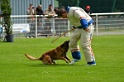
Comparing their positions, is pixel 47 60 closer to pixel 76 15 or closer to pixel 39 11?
pixel 76 15

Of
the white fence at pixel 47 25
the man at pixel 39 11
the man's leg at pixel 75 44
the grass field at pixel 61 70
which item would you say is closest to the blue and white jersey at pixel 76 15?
the man's leg at pixel 75 44

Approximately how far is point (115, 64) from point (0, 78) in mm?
3853

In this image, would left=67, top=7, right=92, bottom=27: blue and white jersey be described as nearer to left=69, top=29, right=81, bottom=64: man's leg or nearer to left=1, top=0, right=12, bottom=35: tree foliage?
left=69, top=29, right=81, bottom=64: man's leg

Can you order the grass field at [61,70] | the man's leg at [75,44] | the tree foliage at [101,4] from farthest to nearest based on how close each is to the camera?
1. the tree foliage at [101,4]
2. the man's leg at [75,44]
3. the grass field at [61,70]

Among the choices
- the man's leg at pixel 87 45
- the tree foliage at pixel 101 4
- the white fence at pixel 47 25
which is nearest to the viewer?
the man's leg at pixel 87 45

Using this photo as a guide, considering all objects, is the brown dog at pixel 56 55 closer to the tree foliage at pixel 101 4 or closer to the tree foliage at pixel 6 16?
the tree foliage at pixel 6 16

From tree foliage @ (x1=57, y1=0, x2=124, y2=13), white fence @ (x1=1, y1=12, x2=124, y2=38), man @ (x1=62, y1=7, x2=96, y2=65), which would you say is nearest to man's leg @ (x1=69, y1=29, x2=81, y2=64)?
man @ (x1=62, y1=7, x2=96, y2=65)

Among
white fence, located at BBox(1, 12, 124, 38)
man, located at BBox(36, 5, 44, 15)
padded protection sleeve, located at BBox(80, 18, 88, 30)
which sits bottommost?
white fence, located at BBox(1, 12, 124, 38)

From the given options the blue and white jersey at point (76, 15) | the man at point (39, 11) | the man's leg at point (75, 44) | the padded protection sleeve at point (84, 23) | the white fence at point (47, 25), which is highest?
the blue and white jersey at point (76, 15)

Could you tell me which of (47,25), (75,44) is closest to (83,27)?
(75,44)

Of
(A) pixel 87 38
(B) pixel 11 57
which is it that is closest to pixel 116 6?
(B) pixel 11 57

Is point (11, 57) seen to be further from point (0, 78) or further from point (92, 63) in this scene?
point (0, 78)

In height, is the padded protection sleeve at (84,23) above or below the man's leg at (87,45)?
above

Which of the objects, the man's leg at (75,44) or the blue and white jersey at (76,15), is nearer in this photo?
the blue and white jersey at (76,15)
